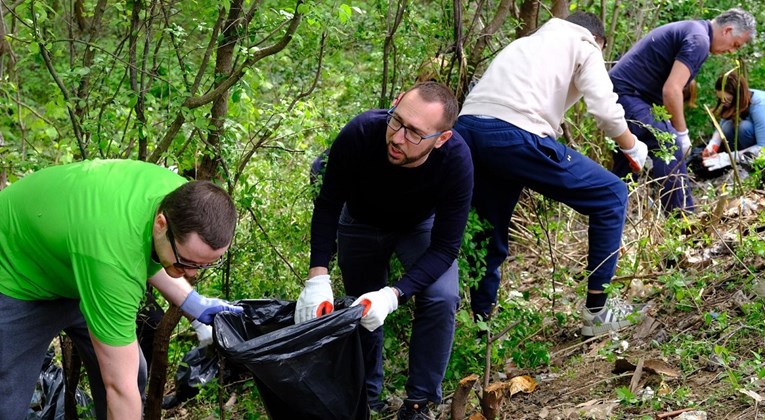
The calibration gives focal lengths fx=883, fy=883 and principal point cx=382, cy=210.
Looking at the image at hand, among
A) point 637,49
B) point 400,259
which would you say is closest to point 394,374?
point 400,259

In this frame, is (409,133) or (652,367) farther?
(652,367)

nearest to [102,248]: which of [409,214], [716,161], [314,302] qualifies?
[314,302]

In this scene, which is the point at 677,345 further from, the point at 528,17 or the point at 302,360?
the point at 528,17

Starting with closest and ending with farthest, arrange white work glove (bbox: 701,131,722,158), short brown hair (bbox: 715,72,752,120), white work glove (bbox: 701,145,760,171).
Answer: white work glove (bbox: 701,145,760,171), short brown hair (bbox: 715,72,752,120), white work glove (bbox: 701,131,722,158)

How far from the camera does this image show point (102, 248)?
8.57 ft

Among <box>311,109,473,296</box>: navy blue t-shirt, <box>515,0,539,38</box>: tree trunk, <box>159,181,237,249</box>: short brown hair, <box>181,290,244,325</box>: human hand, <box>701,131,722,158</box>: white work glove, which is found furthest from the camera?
<box>701,131,722,158</box>: white work glove

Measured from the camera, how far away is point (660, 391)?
11.9 ft

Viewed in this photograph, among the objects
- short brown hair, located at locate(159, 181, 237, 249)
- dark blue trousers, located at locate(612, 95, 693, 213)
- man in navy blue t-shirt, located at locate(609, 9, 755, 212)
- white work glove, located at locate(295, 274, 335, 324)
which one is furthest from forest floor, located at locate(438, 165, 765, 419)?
short brown hair, located at locate(159, 181, 237, 249)

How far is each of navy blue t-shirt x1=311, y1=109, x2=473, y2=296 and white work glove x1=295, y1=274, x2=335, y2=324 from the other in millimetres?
191

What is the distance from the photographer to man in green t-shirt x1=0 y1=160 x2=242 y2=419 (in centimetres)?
262

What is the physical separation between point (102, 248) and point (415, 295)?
1.47 m

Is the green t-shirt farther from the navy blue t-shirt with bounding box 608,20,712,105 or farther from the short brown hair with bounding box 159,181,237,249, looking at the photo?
the navy blue t-shirt with bounding box 608,20,712,105

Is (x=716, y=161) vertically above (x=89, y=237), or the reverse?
(x=89, y=237)

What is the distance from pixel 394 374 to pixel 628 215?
1930 mm
